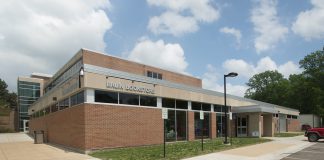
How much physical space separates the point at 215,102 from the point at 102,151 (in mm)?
15093

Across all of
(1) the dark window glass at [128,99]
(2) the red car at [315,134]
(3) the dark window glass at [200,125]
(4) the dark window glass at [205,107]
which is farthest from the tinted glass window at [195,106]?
(2) the red car at [315,134]

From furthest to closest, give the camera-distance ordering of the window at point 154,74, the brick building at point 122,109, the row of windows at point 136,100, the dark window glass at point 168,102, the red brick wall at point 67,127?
1. the window at point 154,74
2. the dark window glass at point 168,102
3. the row of windows at point 136,100
4. the red brick wall at point 67,127
5. the brick building at point 122,109

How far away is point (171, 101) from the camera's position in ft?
84.8

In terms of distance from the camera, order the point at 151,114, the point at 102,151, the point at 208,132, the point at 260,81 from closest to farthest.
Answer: the point at 102,151
the point at 151,114
the point at 208,132
the point at 260,81

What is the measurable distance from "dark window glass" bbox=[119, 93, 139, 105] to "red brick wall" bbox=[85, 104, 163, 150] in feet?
1.29

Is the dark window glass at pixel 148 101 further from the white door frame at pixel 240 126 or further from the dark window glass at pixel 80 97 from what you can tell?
the white door frame at pixel 240 126

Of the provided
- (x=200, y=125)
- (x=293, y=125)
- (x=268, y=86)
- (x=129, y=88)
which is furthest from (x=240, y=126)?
(x=268, y=86)

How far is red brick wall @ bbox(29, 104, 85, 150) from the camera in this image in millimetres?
19891

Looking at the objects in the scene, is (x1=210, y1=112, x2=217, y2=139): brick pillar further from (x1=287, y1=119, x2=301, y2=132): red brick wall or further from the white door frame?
(x1=287, y1=119, x2=301, y2=132): red brick wall

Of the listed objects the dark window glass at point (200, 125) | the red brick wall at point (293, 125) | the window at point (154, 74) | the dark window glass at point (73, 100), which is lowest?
the red brick wall at point (293, 125)

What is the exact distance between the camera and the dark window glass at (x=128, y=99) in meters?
21.3

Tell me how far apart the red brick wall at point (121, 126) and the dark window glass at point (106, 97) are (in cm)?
37

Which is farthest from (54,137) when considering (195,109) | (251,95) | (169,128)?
(251,95)

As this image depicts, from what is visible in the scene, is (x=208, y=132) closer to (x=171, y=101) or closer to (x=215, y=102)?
(x=215, y=102)
